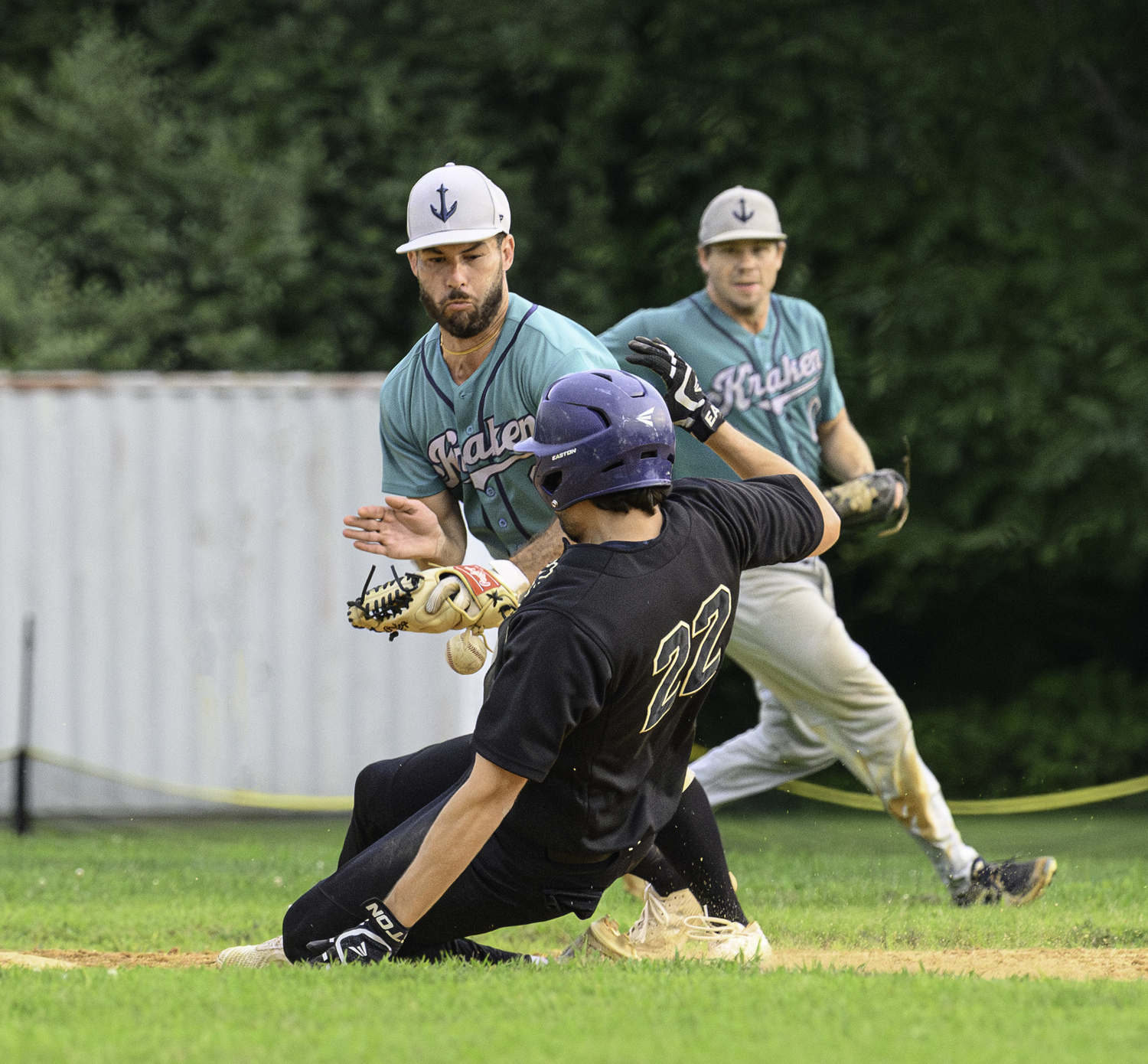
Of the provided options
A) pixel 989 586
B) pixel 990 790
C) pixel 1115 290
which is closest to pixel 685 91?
pixel 1115 290

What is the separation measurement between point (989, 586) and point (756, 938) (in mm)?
8396

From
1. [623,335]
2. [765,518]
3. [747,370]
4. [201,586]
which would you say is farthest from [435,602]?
[201,586]

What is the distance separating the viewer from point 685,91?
12547 millimetres

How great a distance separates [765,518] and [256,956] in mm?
1991

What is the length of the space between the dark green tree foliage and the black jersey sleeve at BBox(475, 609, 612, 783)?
7.50 m

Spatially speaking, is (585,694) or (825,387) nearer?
(585,694)

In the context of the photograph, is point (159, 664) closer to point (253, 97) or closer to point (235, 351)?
point (235, 351)

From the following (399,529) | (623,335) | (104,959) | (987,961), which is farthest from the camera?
(623,335)

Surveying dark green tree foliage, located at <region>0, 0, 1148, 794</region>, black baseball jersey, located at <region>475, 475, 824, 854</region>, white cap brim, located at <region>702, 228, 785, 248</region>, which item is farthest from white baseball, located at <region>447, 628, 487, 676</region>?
dark green tree foliage, located at <region>0, 0, 1148, 794</region>

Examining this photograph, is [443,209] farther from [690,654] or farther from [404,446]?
[690,654]

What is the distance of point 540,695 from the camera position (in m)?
3.79

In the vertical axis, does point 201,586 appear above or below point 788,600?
below

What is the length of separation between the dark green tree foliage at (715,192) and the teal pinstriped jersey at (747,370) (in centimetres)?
487

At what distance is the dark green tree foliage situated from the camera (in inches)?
443
